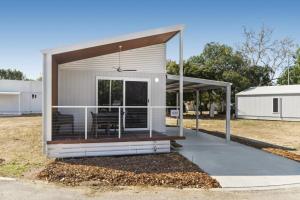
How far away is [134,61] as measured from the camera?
38.0 feet

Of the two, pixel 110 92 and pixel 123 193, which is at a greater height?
pixel 110 92

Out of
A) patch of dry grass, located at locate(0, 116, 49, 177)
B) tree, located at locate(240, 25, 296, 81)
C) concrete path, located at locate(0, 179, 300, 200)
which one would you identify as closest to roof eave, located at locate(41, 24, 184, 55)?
patch of dry grass, located at locate(0, 116, 49, 177)

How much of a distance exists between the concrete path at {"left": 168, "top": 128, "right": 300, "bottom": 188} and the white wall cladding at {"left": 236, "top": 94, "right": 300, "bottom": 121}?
15.7 metres

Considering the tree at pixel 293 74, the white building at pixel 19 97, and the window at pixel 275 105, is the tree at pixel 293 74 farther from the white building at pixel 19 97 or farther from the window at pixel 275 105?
the white building at pixel 19 97

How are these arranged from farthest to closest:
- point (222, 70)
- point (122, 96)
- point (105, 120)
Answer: point (222, 70), point (122, 96), point (105, 120)

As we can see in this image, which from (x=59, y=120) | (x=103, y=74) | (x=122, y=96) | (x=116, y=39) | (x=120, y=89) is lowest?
(x=59, y=120)

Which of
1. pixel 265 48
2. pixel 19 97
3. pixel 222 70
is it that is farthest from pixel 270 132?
pixel 265 48

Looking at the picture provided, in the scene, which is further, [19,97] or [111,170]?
[19,97]

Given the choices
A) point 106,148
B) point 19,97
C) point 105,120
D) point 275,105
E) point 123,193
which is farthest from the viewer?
point 19,97

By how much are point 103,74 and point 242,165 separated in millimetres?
5887

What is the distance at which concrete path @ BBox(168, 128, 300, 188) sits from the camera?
6.80 metres

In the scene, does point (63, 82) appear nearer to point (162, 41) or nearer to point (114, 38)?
point (114, 38)

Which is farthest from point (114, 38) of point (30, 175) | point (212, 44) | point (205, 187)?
point (212, 44)

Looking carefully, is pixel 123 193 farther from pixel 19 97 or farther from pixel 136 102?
pixel 19 97
